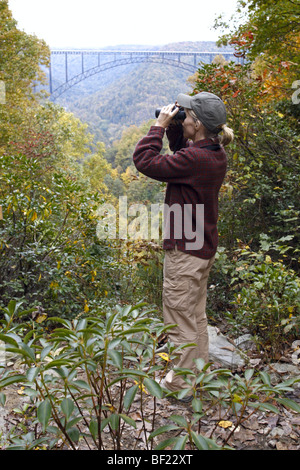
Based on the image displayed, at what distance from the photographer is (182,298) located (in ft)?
7.20

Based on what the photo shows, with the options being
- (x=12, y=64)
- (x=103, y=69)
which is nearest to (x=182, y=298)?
(x=12, y=64)

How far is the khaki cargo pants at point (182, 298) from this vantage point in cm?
217

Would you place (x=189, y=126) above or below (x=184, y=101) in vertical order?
below

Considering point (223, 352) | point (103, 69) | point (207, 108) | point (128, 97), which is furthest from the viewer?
point (128, 97)

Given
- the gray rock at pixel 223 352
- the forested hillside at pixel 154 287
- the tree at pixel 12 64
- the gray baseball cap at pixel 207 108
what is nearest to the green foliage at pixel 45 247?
the forested hillside at pixel 154 287

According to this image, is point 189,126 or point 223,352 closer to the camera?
point 189,126

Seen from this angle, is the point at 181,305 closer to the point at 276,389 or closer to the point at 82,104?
the point at 276,389

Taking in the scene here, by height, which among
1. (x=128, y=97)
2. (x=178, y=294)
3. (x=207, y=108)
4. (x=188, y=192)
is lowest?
(x=128, y=97)

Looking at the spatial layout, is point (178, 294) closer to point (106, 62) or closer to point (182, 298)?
point (182, 298)

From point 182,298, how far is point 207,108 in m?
0.97

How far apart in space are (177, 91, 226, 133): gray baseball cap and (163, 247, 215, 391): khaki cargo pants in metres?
0.67

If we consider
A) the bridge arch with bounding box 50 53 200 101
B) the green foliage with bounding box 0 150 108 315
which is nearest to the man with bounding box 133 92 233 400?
the green foliage with bounding box 0 150 108 315

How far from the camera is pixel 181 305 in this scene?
220 cm
